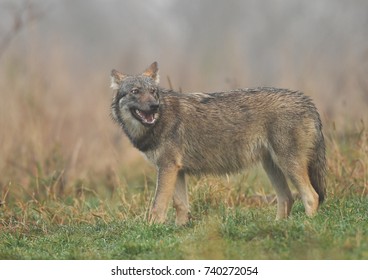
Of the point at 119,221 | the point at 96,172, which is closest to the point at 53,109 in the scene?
the point at 96,172

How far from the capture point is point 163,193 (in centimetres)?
898

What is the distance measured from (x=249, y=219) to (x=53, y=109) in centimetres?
731

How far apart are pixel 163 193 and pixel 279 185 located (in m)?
1.52

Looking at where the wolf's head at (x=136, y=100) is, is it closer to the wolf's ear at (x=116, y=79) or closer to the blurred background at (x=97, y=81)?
the wolf's ear at (x=116, y=79)

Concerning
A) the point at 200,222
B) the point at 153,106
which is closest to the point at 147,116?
the point at 153,106

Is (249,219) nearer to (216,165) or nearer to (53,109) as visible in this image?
(216,165)

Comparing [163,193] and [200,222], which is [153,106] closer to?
[163,193]

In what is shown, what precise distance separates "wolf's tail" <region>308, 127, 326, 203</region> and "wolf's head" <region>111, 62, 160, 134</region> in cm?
199

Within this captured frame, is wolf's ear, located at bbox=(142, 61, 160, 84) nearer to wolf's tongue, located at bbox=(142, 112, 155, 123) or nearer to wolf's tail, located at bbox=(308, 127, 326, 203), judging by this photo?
wolf's tongue, located at bbox=(142, 112, 155, 123)

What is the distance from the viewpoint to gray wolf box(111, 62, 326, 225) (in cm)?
895

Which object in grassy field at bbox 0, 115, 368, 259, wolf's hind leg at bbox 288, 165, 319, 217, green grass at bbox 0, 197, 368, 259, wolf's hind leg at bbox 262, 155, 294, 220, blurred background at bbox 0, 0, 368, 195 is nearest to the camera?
green grass at bbox 0, 197, 368, 259

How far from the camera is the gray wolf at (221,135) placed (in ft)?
29.3

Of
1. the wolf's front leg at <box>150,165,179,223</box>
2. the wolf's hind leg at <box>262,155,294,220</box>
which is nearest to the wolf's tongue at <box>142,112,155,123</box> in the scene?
the wolf's front leg at <box>150,165,179,223</box>

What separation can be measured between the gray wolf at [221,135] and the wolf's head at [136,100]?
12mm
